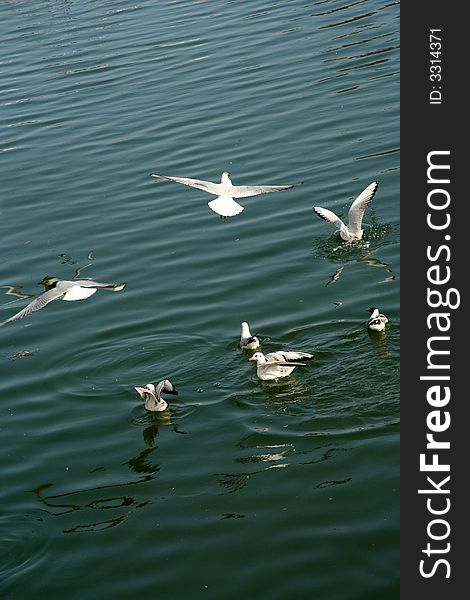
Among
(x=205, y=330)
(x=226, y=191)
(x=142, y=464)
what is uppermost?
(x=226, y=191)

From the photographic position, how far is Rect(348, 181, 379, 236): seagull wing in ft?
50.6

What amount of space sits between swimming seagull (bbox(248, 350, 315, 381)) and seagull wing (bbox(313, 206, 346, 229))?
139 inches

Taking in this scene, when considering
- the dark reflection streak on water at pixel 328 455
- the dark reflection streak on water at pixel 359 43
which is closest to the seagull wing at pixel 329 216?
the dark reflection streak on water at pixel 328 455

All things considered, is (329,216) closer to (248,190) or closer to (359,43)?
(248,190)

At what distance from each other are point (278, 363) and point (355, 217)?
398 centimetres

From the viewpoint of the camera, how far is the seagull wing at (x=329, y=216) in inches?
610

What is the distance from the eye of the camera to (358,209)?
15.4 m

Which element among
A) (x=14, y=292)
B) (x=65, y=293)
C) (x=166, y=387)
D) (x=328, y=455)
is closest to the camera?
(x=328, y=455)

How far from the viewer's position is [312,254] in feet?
50.9

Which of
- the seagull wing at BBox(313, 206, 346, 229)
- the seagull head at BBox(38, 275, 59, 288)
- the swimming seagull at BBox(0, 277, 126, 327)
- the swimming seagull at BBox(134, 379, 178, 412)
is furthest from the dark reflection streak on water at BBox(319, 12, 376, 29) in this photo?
the swimming seagull at BBox(134, 379, 178, 412)

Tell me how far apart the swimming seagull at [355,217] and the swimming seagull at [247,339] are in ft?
9.82

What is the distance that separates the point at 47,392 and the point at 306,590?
15.9 ft

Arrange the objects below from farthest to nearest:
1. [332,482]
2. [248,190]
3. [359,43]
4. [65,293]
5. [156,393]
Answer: [359,43]
[248,190]
[65,293]
[156,393]
[332,482]

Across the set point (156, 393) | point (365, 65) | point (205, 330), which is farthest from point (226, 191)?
point (365, 65)
